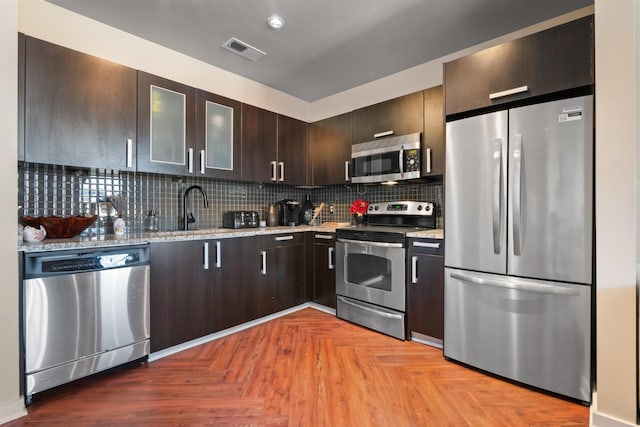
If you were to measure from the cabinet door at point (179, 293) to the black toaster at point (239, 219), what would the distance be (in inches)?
26.5

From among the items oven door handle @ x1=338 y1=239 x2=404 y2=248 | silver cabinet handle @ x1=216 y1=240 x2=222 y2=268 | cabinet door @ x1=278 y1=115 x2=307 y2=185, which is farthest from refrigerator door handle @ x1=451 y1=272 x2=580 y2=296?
cabinet door @ x1=278 y1=115 x2=307 y2=185

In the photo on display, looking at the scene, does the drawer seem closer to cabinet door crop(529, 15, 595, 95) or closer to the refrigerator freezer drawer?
the refrigerator freezer drawer

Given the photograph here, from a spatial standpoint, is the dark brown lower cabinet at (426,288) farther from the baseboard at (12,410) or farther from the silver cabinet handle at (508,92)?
the baseboard at (12,410)

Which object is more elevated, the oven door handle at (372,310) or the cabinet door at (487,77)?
the cabinet door at (487,77)

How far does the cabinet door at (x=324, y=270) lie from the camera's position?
3191 millimetres

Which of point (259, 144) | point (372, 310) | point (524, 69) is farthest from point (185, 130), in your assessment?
point (524, 69)

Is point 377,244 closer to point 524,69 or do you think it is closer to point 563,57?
point 524,69

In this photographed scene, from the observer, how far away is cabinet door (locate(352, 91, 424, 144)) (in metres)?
2.78

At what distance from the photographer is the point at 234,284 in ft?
8.80

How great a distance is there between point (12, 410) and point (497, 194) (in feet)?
10.1

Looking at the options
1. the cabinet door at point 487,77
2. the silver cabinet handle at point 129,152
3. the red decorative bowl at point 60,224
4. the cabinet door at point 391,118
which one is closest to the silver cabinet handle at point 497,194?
the cabinet door at point 487,77

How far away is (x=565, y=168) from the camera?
1.71m

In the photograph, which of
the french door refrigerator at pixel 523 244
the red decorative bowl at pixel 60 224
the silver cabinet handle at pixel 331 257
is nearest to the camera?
the french door refrigerator at pixel 523 244

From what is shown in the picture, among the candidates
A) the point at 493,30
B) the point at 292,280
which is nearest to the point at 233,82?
the point at 292,280
